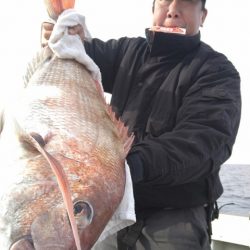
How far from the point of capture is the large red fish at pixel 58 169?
5.76 ft

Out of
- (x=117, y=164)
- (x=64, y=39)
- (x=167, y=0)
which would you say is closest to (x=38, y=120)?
(x=117, y=164)

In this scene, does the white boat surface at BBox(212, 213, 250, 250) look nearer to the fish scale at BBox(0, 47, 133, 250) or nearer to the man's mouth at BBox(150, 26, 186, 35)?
the man's mouth at BBox(150, 26, 186, 35)

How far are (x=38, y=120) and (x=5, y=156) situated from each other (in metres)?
0.28

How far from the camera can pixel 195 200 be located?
10.7ft

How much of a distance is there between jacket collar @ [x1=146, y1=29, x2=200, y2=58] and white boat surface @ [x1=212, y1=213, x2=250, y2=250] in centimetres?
342

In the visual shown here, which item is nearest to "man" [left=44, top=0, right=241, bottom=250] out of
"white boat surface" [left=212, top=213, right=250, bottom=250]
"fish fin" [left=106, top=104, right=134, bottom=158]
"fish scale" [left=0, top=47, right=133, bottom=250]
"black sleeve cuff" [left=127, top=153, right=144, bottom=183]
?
"black sleeve cuff" [left=127, top=153, right=144, bottom=183]

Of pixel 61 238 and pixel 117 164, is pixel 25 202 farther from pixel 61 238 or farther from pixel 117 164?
pixel 117 164

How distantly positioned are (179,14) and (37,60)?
1217 millimetres

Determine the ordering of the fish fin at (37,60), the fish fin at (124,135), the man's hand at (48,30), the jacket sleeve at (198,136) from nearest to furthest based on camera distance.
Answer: the fish fin at (124,135) < the jacket sleeve at (198,136) < the fish fin at (37,60) < the man's hand at (48,30)

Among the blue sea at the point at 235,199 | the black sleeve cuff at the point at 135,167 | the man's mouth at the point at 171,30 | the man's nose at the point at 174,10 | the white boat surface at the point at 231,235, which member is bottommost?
the blue sea at the point at 235,199

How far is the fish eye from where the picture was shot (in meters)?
1.84

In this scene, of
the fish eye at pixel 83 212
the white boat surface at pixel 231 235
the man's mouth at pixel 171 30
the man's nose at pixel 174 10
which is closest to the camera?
the fish eye at pixel 83 212

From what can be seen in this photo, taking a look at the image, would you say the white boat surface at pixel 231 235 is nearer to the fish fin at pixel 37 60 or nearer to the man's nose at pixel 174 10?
the man's nose at pixel 174 10

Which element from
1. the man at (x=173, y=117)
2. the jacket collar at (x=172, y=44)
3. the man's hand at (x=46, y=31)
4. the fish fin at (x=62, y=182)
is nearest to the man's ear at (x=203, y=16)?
the man at (x=173, y=117)
